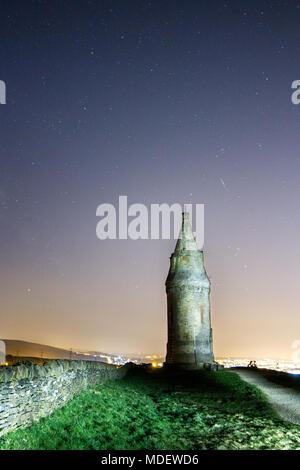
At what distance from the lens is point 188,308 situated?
104ft

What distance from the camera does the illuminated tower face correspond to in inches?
1212

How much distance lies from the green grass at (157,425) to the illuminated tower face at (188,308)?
15.3 m

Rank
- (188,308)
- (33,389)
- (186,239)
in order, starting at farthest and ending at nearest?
(186,239) < (188,308) < (33,389)

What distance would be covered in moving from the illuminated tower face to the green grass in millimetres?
15258

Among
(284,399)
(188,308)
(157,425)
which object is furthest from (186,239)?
(157,425)

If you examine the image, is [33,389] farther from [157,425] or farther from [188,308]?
[188,308]

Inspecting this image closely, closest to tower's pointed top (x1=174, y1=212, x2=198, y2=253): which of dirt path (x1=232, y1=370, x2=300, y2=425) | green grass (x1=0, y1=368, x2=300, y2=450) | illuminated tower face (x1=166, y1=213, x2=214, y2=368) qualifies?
illuminated tower face (x1=166, y1=213, x2=214, y2=368)

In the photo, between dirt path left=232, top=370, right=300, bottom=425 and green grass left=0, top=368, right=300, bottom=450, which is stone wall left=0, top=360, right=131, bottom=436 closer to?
green grass left=0, top=368, right=300, bottom=450

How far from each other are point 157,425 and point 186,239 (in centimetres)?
2535

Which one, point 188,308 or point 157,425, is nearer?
point 157,425

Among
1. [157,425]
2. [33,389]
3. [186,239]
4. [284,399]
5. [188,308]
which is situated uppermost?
[186,239]
